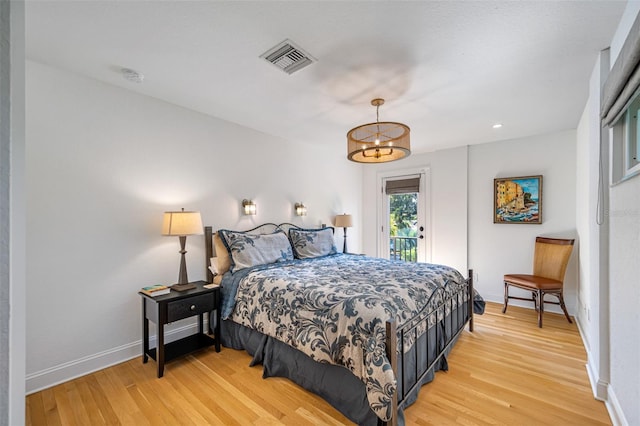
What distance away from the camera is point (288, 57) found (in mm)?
2000

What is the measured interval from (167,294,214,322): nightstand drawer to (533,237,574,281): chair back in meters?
4.05

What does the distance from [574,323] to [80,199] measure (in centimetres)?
527

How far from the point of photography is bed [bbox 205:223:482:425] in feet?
5.44

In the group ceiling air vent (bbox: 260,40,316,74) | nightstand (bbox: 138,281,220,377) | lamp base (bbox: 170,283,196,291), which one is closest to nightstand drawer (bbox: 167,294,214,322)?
nightstand (bbox: 138,281,220,377)

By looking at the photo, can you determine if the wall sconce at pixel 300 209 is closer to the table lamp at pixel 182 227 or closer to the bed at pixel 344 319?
the bed at pixel 344 319

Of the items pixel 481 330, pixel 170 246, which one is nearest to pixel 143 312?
pixel 170 246

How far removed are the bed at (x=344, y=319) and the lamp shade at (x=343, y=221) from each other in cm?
145

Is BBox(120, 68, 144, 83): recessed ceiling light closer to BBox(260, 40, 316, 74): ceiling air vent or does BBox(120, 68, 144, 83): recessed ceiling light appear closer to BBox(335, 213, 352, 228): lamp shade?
BBox(260, 40, 316, 74): ceiling air vent

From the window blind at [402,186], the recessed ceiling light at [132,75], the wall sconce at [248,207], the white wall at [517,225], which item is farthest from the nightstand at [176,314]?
the white wall at [517,225]

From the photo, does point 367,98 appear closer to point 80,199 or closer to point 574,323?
point 80,199

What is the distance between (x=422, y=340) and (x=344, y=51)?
7.08 ft

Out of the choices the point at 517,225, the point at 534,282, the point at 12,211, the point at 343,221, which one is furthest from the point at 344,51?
the point at 517,225

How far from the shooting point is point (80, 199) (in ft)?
7.48

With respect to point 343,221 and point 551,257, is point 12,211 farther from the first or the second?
point 551,257
